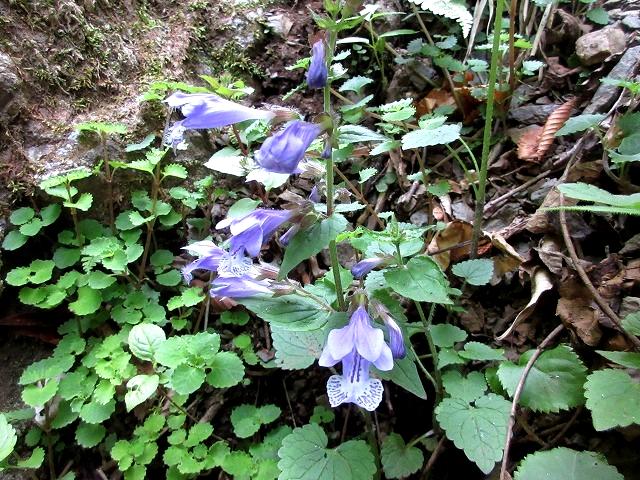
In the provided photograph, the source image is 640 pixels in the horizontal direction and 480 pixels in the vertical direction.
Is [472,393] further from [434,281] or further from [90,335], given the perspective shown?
[90,335]

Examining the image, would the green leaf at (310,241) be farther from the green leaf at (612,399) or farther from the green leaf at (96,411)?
the green leaf at (96,411)

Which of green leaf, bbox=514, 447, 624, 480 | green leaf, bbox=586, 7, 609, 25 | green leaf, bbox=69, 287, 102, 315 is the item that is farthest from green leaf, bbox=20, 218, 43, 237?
green leaf, bbox=586, 7, 609, 25

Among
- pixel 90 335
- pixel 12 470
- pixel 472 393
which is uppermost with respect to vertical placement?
pixel 472 393

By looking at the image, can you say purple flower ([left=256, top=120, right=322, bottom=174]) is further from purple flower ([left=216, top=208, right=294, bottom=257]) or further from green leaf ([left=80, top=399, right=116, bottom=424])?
green leaf ([left=80, top=399, right=116, bottom=424])

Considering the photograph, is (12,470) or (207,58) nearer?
(12,470)

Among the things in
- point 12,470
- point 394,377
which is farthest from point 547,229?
point 12,470

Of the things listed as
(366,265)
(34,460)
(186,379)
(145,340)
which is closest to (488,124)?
(366,265)

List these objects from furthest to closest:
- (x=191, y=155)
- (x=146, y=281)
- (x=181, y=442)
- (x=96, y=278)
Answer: (x=191, y=155) < (x=146, y=281) < (x=96, y=278) < (x=181, y=442)
